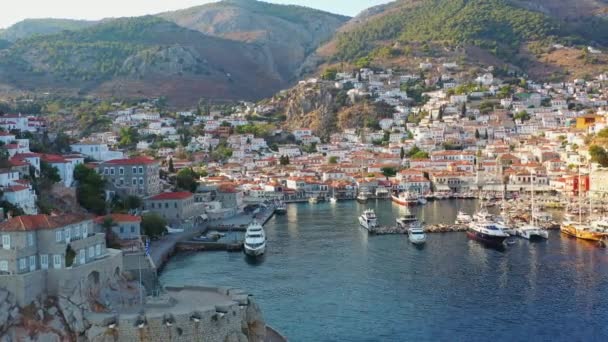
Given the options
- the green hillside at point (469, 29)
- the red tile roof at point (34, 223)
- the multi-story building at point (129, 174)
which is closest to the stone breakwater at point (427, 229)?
the multi-story building at point (129, 174)

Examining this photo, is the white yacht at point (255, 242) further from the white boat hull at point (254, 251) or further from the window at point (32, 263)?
the window at point (32, 263)

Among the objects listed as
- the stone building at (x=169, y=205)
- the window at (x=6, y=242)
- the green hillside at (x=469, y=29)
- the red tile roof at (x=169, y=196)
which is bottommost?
the stone building at (x=169, y=205)

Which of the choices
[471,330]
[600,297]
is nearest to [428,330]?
[471,330]

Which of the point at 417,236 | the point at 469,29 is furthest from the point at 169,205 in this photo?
the point at 469,29

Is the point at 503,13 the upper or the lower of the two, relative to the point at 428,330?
upper

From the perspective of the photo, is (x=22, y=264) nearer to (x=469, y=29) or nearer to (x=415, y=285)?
(x=415, y=285)

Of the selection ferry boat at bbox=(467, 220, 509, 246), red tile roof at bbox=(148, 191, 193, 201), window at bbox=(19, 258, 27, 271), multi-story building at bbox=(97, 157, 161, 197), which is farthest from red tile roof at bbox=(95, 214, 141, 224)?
ferry boat at bbox=(467, 220, 509, 246)

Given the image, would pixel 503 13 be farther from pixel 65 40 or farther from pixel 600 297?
pixel 600 297
